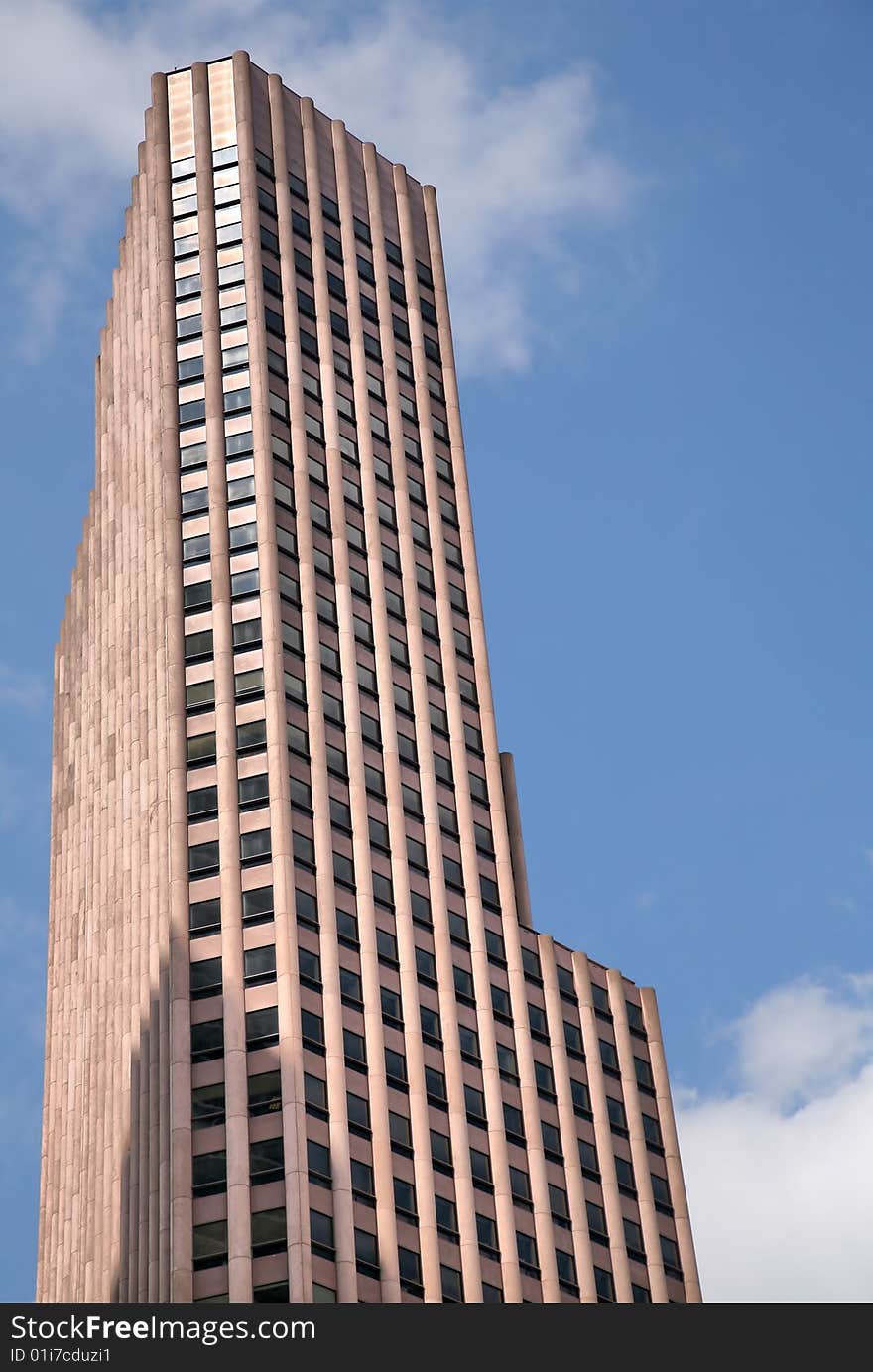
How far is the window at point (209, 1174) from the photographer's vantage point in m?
130

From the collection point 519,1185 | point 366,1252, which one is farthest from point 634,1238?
point 366,1252

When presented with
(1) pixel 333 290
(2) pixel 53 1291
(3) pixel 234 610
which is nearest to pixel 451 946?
(3) pixel 234 610

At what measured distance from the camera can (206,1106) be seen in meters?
133

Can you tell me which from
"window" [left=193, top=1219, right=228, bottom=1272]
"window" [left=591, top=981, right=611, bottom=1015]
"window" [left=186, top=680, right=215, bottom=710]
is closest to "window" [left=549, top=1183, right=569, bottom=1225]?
"window" [left=591, top=981, right=611, bottom=1015]

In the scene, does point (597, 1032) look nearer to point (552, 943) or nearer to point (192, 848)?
point (552, 943)

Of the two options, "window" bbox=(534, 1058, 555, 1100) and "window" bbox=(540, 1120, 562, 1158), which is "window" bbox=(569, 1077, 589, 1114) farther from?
"window" bbox=(540, 1120, 562, 1158)

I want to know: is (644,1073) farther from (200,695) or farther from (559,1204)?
(200,695)

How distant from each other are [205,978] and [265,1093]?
8.28 m

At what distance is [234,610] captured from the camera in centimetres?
15325

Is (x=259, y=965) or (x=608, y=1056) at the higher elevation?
(x=259, y=965)

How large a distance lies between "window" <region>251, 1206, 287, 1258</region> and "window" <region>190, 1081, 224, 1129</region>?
6023 millimetres

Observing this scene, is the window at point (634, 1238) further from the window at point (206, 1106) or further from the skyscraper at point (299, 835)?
the window at point (206, 1106)

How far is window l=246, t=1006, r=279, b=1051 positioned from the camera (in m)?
135

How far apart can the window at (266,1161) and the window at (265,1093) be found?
184 cm
